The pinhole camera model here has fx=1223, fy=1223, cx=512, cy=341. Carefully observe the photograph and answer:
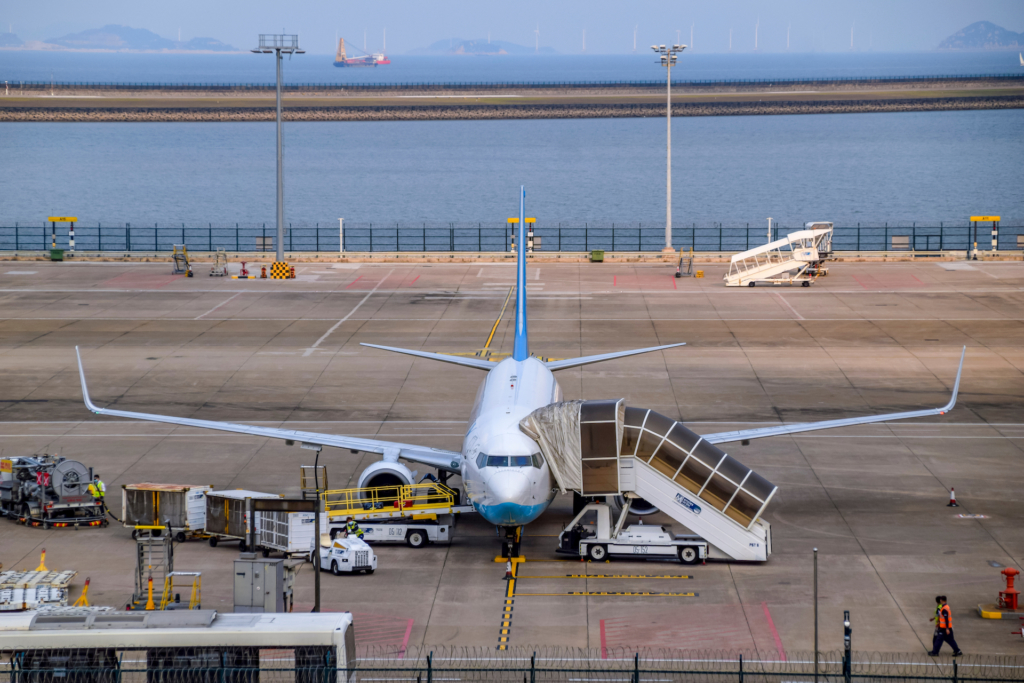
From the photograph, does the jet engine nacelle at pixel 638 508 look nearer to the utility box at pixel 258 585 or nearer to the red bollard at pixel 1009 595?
the red bollard at pixel 1009 595

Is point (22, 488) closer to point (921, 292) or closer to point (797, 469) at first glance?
point (797, 469)

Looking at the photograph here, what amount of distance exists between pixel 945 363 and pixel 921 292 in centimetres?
2561

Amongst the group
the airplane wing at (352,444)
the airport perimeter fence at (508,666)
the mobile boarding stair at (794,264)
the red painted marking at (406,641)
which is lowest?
the red painted marking at (406,641)

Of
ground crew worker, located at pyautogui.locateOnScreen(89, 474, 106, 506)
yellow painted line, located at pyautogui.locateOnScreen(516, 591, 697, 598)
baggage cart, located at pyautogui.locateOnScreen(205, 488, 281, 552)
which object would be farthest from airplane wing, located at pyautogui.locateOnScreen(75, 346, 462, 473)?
yellow painted line, located at pyautogui.locateOnScreen(516, 591, 697, 598)

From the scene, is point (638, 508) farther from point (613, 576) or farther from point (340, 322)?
point (340, 322)

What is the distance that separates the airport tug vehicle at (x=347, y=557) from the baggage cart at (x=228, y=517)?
2985 millimetres

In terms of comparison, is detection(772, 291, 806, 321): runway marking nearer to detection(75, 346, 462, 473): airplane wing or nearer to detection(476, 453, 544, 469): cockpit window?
detection(75, 346, 462, 473): airplane wing

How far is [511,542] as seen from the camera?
39.9 meters

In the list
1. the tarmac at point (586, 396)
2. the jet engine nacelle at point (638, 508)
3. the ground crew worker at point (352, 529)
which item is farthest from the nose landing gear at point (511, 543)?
the ground crew worker at point (352, 529)

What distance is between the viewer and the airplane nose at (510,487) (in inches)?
1469

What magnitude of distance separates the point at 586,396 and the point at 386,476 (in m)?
20.9

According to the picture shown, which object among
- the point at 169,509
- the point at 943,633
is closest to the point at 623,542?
the point at 943,633

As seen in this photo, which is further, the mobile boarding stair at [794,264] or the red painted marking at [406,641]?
the mobile boarding stair at [794,264]

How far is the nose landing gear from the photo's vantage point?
39781 mm
